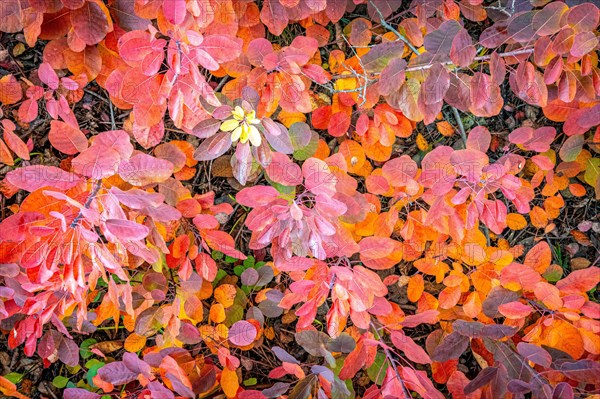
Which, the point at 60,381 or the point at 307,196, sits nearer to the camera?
the point at 307,196

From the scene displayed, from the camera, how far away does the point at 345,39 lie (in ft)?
4.18

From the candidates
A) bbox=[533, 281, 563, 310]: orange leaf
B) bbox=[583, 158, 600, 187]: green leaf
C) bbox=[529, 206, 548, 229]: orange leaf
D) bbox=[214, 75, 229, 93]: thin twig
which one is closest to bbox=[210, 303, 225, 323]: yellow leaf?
bbox=[214, 75, 229, 93]: thin twig

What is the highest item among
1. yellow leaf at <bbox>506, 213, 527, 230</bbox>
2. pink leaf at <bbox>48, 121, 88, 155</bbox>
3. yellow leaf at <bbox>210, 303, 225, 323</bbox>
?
pink leaf at <bbox>48, 121, 88, 155</bbox>

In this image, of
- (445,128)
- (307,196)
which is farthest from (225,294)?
(445,128)

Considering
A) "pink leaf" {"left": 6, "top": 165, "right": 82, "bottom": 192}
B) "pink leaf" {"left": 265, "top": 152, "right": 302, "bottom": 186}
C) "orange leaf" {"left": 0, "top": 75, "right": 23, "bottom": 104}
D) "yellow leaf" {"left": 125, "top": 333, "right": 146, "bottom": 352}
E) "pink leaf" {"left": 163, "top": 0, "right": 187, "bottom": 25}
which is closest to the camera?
"pink leaf" {"left": 163, "top": 0, "right": 187, "bottom": 25}

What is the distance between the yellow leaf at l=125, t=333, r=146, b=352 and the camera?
132cm

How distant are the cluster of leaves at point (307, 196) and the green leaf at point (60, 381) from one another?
1 cm

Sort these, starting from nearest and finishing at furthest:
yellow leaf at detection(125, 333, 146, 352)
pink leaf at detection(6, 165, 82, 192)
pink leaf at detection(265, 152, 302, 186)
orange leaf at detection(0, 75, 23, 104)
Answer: pink leaf at detection(6, 165, 82, 192) → pink leaf at detection(265, 152, 302, 186) → orange leaf at detection(0, 75, 23, 104) → yellow leaf at detection(125, 333, 146, 352)

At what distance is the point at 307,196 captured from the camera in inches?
47.6

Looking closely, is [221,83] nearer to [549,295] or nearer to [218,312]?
[218,312]

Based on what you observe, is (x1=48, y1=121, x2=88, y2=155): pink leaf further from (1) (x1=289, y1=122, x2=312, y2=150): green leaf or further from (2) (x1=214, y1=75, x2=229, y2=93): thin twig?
(1) (x1=289, y1=122, x2=312, y2=150): green leaf

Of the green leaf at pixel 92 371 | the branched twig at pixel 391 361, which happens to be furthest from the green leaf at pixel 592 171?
the green leaf at pixel 92 371

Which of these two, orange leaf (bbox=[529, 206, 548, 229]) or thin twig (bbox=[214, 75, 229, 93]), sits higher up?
thin twig (bbox=[214, 75, 229, 93])

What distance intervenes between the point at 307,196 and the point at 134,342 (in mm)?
672
